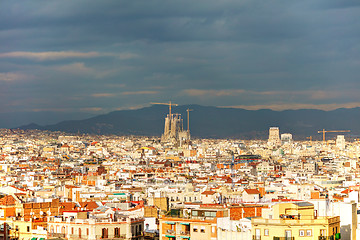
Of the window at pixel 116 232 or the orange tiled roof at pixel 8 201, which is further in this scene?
the orange tiled roof at pixel 8 201

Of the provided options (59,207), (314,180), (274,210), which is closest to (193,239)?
(274,210)

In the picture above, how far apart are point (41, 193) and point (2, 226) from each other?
27191 millimetres

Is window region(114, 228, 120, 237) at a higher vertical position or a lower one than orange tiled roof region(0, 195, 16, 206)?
lower

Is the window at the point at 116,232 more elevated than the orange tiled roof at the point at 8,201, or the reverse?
the orange tiled roof at the point at 8,201

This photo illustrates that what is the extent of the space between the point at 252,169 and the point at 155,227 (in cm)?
8598

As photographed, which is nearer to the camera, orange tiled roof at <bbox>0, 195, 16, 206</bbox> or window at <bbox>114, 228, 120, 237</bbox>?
window at <bbox>114, 228, 120, 237</bbox>

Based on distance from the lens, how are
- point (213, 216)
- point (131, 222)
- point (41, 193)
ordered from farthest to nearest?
point (41, 193), point (131, 222), point (213, 216)

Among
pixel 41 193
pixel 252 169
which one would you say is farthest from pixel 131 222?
pixel 252 169

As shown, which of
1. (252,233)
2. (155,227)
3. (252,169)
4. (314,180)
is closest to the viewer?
(252,233)

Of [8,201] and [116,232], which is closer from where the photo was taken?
[116,232]

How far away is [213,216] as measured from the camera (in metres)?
31.7

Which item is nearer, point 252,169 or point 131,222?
point 131,222

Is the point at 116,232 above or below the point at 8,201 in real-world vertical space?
below

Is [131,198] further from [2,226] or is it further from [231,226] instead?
[231,226]
